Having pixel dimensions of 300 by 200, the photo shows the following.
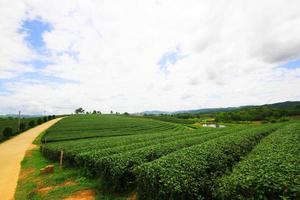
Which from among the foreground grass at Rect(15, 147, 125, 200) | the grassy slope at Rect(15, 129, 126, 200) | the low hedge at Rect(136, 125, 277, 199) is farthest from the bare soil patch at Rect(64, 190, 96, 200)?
the low hedge at Rect(136, 125, 277, 199)

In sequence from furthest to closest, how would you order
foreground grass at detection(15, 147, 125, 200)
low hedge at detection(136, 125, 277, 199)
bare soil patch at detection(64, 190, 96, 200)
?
foreground grass at detection(15, 147, 125, 200) < bare soil patch at detection(64, 190, 96, 200) < low hedge at detection(136, 125, 277, 199)

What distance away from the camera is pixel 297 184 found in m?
5.46

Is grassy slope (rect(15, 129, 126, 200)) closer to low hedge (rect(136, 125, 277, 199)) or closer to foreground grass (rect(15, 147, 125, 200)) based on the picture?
foreground grass (rect(15, 147, 125, 200))

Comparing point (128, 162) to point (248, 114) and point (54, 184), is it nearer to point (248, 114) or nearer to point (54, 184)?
point (54, 184)

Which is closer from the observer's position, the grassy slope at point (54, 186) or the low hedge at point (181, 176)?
the low hedge at point (181, 176)

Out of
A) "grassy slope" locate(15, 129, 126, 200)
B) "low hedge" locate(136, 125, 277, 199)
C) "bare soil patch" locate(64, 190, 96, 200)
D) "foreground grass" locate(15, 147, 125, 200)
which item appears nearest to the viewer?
"low hedge" locate(136, 125, 277, 199)

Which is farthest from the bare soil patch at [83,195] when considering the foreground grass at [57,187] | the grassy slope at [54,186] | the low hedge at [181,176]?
the low hedge at [181,176]

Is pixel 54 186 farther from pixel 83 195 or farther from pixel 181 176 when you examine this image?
pixel 181 176

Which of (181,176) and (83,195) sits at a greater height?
(181,176)

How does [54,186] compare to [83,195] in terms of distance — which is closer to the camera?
[83,195]

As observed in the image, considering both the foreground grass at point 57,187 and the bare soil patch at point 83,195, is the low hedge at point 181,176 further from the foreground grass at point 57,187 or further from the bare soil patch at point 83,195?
the bare soil patch at point 83,195

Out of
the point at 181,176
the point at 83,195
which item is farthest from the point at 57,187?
the point at 181,176

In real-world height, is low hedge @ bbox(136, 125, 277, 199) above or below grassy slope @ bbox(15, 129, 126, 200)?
above

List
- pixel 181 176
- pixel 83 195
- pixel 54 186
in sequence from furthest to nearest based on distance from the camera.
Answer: pixel 54 186, pixel 83 195, pixel 181 176
